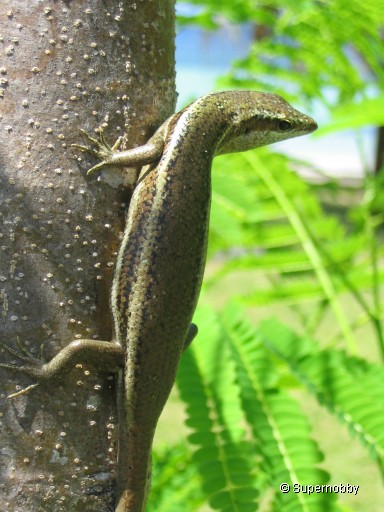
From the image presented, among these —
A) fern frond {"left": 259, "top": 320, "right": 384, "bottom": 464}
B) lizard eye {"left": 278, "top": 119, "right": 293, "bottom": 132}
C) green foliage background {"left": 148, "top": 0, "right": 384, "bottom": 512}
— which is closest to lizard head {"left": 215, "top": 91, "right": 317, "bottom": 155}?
lizard eye {"left": 278, "top": 119, "right": 293, "bottom": 132}

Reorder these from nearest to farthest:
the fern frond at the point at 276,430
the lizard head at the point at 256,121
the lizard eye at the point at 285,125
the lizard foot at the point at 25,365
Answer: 1. the lizard foot at the point at 25,365
2. the fern frond at the point at 276,430
3. the lizard head at the point at 256,121
4. the lizard eye at the point at 285,125

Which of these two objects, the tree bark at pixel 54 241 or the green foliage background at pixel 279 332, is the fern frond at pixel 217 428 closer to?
the green foliage background at pixel 279 332

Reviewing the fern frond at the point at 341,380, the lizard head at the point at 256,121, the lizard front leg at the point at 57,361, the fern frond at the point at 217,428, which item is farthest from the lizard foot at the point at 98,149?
the fern frond at the point at 341,380

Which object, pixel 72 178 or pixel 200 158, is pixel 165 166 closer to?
pixel 200 158

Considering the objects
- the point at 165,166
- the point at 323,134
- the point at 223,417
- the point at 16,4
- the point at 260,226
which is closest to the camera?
the point at 16,4

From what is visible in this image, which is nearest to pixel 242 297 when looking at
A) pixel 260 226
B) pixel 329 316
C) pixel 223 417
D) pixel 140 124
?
pixel 260 226

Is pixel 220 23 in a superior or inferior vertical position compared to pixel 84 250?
superior
